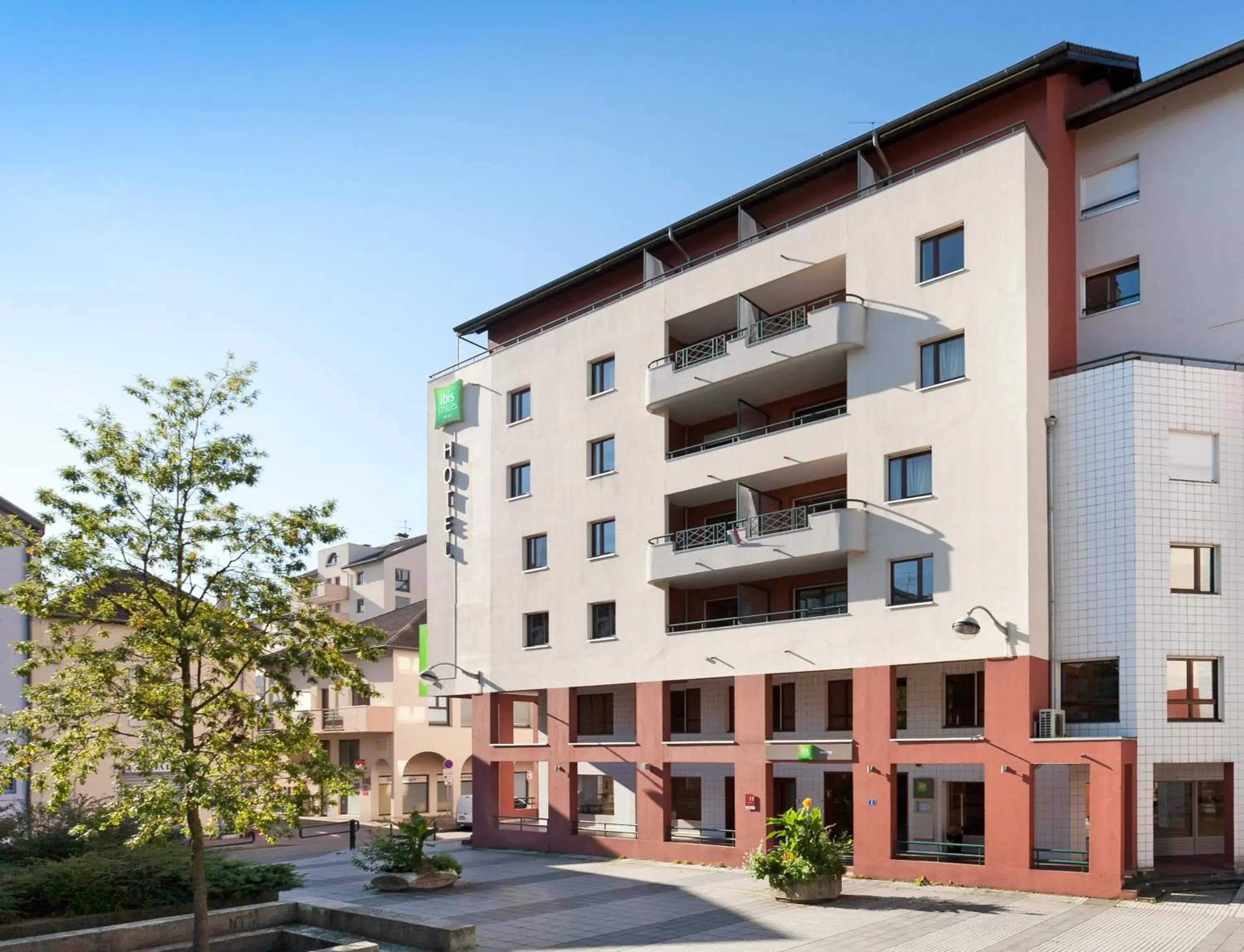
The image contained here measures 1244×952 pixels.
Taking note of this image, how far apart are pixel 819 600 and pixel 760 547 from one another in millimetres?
3043

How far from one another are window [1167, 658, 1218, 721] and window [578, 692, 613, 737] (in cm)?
1961

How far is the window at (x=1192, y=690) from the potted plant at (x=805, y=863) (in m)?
8.48

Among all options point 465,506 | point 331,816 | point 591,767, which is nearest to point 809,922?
point 591,767

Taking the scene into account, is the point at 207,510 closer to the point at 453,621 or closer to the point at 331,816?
the point at 453,621

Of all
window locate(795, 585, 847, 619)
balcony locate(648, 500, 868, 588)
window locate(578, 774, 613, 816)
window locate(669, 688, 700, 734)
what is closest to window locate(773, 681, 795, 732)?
window locate(795, 585, 847, 619)

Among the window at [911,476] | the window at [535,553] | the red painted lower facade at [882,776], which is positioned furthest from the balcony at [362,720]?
the window at [911,476]

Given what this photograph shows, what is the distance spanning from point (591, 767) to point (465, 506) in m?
10.8

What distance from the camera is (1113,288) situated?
29938 millimetres

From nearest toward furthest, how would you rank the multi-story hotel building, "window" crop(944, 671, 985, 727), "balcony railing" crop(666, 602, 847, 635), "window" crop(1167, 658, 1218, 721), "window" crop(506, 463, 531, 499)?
"window" crop(1167, 658, 1218, 721), the multi-story hotel building, "window" crop(944, 671, 985, 727), "balcony railing" crop(666, 602, 847, 635), "window" crop(506, 463, 531, 499)

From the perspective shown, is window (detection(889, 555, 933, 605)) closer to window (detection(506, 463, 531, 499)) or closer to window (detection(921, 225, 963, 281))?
window (detection(921, 225, 963, 281))

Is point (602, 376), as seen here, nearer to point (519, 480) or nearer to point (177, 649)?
point (519, 480)

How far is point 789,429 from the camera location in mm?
32062

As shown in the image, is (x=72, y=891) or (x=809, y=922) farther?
(x=809, y=922)

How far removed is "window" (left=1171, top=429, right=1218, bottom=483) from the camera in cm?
2642
